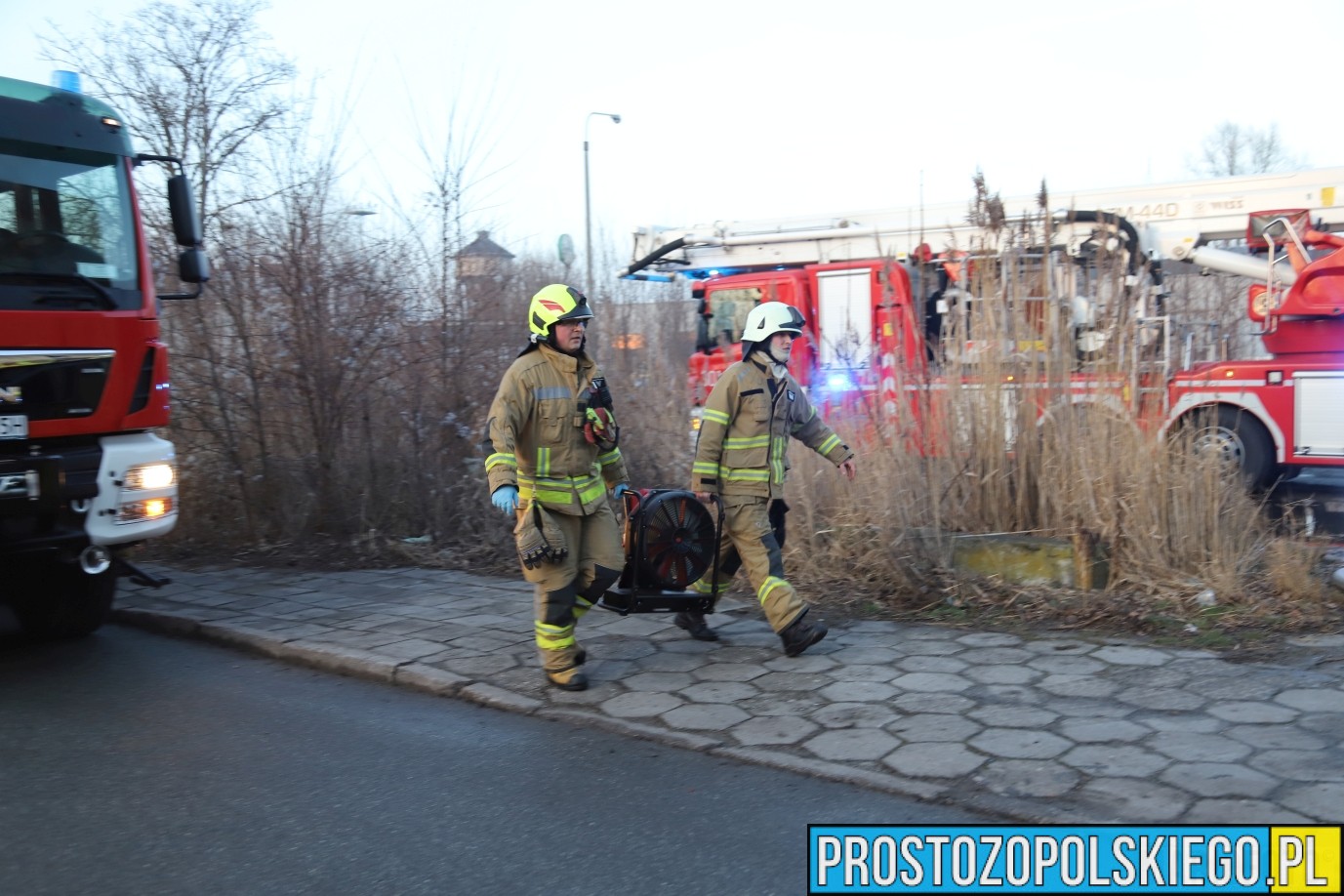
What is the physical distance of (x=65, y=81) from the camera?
6199 millimetres

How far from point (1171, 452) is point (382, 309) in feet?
19.5

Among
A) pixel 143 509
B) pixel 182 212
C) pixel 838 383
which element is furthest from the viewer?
pixel 838 383

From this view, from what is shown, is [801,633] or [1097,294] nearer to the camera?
[801,633]

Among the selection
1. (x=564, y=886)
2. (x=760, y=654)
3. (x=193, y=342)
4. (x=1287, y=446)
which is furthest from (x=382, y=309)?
(x=1287, y=446)

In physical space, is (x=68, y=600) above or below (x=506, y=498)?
below

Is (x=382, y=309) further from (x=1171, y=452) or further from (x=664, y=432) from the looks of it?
(x=1171, y=452)

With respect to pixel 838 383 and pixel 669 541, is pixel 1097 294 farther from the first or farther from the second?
pixel 669 541

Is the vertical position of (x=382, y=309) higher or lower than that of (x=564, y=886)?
higher

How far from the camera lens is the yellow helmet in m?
5.01

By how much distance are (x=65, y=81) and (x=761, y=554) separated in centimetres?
484

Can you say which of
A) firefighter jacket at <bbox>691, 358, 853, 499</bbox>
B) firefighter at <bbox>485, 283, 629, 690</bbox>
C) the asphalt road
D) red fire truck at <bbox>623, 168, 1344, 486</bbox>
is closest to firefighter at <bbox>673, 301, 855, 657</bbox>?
firefighter jacket at <bbox>691, 358, 853, 499</bbox>

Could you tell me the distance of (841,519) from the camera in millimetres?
6711

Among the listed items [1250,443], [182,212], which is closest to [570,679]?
[182,212]

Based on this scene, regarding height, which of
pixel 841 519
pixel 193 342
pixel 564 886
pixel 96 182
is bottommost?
pixel 564 886
